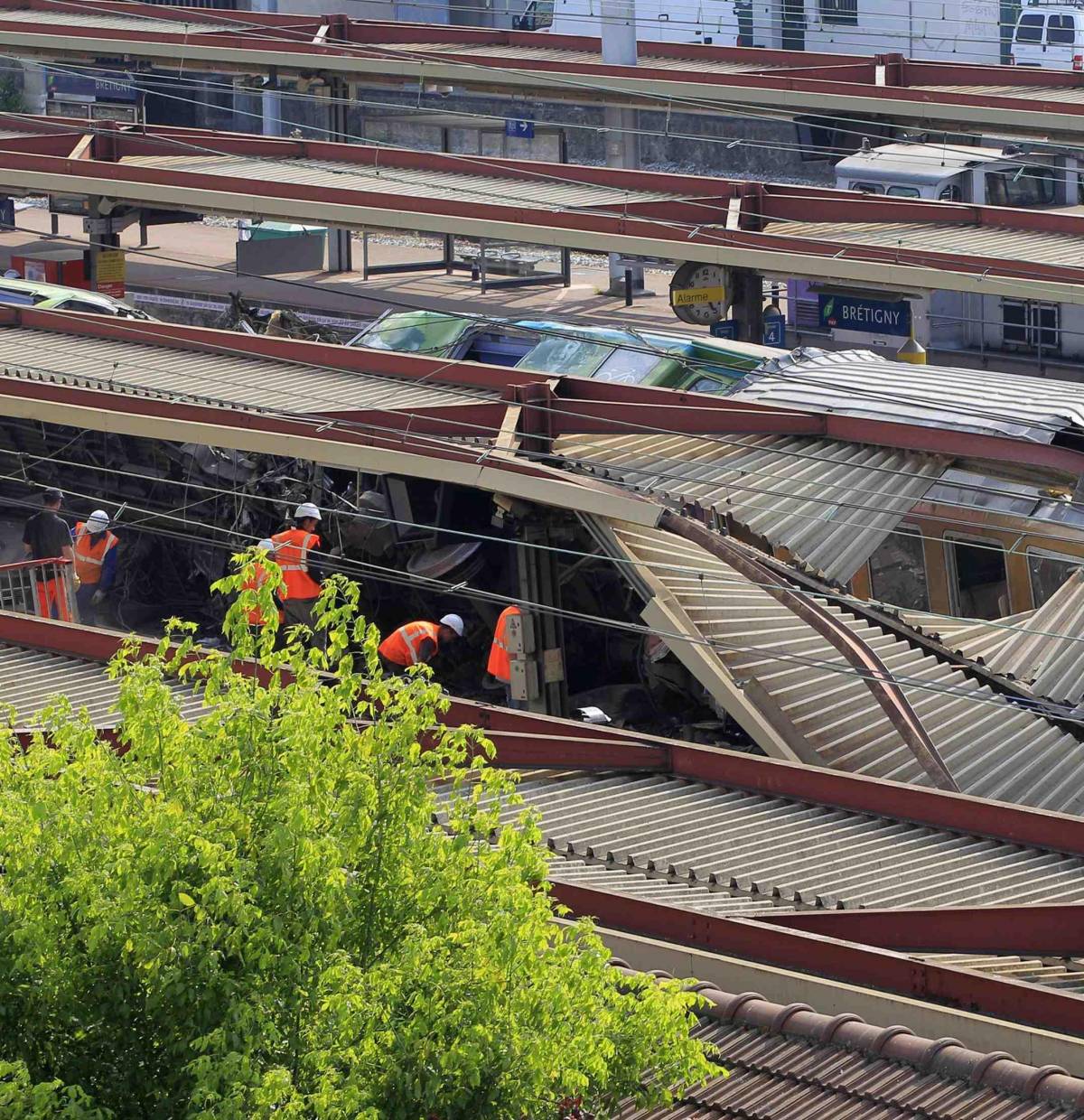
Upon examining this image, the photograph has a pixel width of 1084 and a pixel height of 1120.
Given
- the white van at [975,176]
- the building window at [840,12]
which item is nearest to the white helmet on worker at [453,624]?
the white van at [975,176]

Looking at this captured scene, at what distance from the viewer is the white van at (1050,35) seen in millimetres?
41469

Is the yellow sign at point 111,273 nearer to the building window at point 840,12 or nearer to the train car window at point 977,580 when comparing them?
the train car window at point 977,580

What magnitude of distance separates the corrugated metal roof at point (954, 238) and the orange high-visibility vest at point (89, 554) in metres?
10.2

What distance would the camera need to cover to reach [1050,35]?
41719 millimetres

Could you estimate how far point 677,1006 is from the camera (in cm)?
741

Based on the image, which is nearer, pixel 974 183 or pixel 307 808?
pixel 307 808

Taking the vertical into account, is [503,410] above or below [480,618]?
above

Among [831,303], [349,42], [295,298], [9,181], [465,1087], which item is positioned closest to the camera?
[465,1087]

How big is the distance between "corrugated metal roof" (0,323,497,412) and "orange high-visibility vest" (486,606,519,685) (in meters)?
2.77

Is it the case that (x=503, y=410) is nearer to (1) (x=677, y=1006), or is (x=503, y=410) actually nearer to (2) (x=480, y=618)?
(2) (x=480, y=618)

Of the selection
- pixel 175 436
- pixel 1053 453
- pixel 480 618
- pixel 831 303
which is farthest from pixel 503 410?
pixel 831 303

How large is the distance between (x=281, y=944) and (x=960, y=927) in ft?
16.2

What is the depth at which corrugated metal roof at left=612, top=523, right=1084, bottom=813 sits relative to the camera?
1449 centimetres

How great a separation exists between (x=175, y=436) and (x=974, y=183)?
49.8ft
